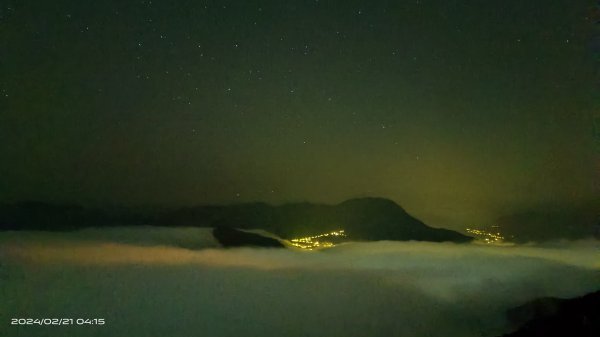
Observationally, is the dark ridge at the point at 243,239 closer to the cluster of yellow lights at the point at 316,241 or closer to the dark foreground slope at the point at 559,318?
the cluster of yellow lights at the point at 316,241

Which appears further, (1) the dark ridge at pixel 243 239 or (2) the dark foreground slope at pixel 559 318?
(2) the dark foreground slope at pixel 559 318

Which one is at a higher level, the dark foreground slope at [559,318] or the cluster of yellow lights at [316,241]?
the cluster of yellow lights at [316,241]

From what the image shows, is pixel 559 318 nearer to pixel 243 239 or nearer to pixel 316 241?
pixel 316 241

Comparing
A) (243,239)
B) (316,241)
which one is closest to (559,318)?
(316,241)

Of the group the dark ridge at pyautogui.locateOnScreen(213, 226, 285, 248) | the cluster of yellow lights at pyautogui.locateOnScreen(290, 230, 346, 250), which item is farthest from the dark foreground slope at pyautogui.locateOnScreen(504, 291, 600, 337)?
the dark ridge at pyautogui.locateOnScreen(213, 226, 285, 248)

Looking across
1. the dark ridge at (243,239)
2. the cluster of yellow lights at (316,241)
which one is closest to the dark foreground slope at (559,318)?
the cluster of yellow lights at (316,241)

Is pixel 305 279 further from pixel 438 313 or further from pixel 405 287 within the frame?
pixel 438 313
